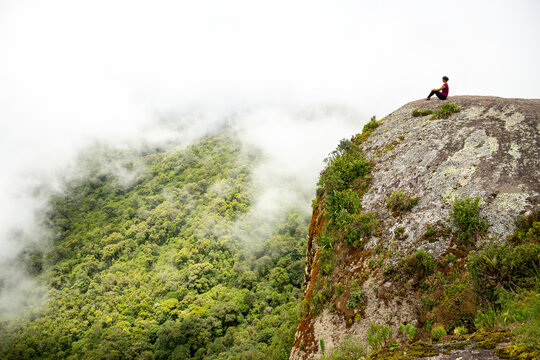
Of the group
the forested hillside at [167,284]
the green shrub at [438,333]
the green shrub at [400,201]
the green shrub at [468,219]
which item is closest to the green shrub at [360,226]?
the green shrub at [400,201]

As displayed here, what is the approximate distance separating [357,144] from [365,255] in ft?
24.5

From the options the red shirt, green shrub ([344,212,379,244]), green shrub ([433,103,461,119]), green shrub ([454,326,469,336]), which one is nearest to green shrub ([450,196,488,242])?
green shrub ([344,212,379,244])

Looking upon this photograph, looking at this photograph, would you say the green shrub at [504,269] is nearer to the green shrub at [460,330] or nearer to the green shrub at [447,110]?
the green shrub at [460,330]

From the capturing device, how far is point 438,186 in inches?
363

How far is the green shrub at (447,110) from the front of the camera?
1212 centimetres

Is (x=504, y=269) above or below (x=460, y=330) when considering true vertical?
above

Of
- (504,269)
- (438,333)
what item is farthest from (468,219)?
(438,333)

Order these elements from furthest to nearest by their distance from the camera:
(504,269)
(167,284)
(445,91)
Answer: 1. (167,284)
2. (445,91)
3. (504,269)

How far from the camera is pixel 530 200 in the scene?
23.5 ft

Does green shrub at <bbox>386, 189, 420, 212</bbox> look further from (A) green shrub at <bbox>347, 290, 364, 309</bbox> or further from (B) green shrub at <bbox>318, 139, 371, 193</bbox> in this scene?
(A) green shrub at <bbox>347, 290, 364, 309</bbox>

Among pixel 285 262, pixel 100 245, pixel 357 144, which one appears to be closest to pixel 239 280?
pixel 285 262

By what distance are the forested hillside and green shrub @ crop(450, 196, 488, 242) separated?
54832 millimetres

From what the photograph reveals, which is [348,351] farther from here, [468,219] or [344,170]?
[344,170]

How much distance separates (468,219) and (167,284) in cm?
13886
